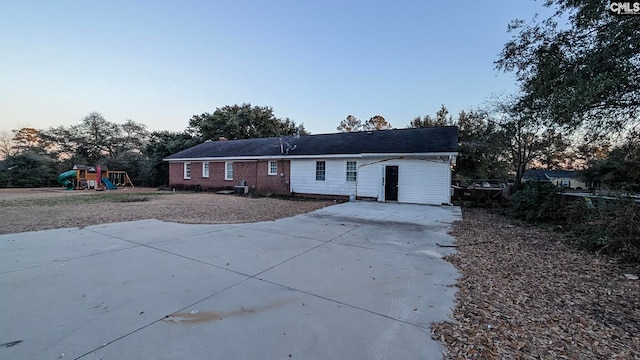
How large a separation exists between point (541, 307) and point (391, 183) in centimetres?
1089

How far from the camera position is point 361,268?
162 inches

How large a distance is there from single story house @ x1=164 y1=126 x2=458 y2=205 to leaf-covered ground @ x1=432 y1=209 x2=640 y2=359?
7702mm

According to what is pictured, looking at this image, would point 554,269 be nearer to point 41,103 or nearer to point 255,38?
point 255,38

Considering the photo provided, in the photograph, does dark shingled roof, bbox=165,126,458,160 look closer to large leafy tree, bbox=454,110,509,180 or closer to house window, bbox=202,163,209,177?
house window, bbox=202,163,209,177

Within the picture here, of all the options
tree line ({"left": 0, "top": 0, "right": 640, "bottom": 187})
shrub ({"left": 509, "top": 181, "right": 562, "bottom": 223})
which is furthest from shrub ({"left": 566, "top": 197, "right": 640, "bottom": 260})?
tree line ({"left": 0, "top": 0, "right": 640, "bottom": 187})

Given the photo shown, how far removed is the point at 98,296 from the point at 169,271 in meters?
0.90

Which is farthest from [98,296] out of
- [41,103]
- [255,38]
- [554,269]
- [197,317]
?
[41,103]

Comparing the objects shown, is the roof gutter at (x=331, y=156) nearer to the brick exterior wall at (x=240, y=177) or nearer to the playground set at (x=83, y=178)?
the brick exterior wall at (x=240, y=177)

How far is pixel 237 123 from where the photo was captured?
98.8 feet

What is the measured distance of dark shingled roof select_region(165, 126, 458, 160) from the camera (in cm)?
1327

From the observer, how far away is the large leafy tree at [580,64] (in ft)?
17.6

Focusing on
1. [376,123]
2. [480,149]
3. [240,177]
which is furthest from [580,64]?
[376,123]

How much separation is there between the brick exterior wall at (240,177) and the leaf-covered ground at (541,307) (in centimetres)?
1310

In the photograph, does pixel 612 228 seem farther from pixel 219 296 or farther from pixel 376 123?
pixel 376 123
